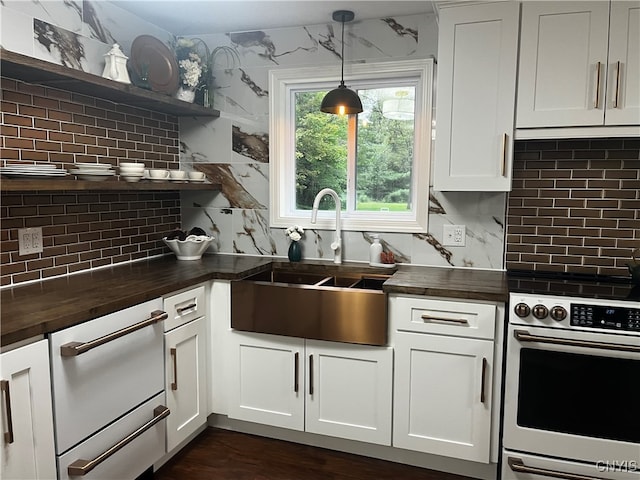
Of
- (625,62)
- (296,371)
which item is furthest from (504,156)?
(296,371)

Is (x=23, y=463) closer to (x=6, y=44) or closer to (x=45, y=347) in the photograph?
(x=45, y=347)

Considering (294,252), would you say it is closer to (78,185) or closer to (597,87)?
(78,185)

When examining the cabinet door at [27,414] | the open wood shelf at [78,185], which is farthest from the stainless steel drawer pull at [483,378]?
the open wood shelf at [78,185]

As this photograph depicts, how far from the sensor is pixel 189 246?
2.95 meters

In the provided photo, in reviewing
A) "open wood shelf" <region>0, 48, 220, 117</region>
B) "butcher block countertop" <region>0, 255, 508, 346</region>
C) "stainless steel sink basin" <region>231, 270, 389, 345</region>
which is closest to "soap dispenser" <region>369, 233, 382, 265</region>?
"butcher block countertop" <region>0, 255, 508, 346</region>

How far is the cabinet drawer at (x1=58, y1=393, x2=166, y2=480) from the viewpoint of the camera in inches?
69.8

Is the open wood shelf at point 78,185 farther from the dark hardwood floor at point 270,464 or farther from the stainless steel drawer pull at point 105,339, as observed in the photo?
the dark hardwood floor at point 270,464

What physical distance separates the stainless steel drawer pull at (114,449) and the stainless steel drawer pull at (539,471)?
60.2 inches

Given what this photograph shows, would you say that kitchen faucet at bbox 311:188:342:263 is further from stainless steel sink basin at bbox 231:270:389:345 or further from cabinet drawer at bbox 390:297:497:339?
cabinet drawer at bbox 390:297:497:339

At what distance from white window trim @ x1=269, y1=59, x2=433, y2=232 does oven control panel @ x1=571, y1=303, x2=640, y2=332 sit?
39.2 inches

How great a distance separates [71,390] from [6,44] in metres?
1.45

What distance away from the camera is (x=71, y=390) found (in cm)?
172

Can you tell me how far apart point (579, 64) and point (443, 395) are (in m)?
1.61

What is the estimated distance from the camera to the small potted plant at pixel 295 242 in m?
2.95
